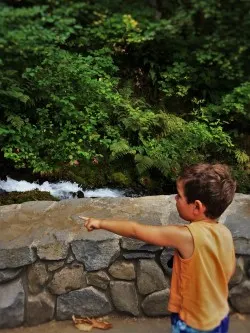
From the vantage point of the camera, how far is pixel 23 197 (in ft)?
18.6

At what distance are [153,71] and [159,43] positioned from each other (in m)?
0.54

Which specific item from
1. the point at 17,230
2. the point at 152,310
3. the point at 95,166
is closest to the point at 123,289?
the point at 152,310

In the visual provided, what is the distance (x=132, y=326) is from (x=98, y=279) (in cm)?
46

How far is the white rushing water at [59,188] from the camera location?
247 inches

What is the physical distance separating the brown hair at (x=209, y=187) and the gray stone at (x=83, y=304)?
5.33 feet

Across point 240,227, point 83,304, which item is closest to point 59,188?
point 83,304

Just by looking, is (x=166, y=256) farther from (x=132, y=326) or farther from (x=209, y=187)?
(x=209, y=187)

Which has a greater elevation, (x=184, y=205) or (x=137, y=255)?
(x=184, y=205)

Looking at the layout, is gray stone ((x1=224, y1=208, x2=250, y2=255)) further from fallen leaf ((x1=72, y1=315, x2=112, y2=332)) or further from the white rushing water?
the white rushing water

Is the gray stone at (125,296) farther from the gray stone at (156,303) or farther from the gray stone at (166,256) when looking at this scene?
the gray stone at (166,256)

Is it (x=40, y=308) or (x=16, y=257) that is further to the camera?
(x=40, y=308)

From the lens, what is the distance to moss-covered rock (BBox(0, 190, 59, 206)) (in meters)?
5.62

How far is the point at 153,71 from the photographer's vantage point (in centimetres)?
806

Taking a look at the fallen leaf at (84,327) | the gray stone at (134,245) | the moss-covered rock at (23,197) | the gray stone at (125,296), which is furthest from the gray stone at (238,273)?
the moss-covered rock at (23,197)
